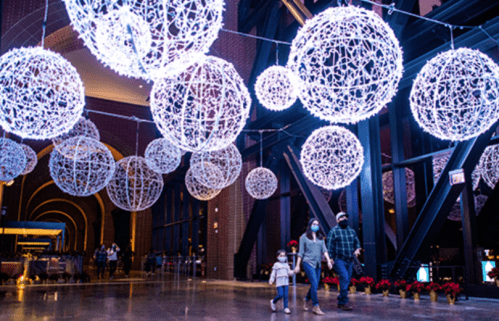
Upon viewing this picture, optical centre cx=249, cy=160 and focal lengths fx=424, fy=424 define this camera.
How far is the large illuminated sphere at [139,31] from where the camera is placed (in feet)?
11.6

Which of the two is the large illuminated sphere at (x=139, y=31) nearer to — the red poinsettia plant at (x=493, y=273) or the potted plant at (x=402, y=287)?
the potted plant at (x=402, y=287)

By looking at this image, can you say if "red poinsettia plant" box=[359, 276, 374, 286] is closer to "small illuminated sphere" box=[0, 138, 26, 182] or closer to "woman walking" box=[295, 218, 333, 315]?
"woman walking" box=[295, 218, 333, 315]

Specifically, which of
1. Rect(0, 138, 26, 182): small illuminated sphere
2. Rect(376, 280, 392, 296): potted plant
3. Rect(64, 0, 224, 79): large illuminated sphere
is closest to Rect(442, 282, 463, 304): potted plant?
Rect(376, 280, 392, 296): potted plant

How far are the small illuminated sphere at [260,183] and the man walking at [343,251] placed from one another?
567 cm

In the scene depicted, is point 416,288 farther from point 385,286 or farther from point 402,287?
point 385,286

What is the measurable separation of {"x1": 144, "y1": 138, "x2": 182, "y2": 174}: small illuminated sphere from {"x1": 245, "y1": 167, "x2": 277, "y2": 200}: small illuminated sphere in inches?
95.9

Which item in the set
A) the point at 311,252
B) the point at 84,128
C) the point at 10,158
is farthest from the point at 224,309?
the point at 84,128

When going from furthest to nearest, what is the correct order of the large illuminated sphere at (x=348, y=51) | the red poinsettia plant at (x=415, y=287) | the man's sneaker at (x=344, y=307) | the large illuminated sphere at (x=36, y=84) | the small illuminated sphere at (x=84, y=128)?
the small illuminated sphere at (x=84, y=128) < the red poinsettia plant at (x=415, y=287) < the man's sneaker at (x=344, y=307) < the large illuminated sphere at (x=36, y=84) < the large illuminated sphere at (x=348, y=51)

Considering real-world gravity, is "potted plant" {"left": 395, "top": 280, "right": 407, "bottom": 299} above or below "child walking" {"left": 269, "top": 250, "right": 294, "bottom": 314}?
below

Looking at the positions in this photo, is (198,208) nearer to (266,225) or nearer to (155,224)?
(266,225)

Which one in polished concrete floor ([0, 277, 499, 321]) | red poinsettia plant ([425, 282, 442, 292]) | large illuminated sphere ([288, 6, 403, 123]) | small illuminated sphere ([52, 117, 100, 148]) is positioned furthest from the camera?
small illuminated sphere ([52, 117, 100, 148])

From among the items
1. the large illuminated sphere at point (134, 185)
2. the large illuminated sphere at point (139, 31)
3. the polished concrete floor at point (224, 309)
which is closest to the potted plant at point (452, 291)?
the polished concrete floor at point (224, 309)

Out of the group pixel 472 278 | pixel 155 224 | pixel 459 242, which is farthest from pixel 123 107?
pixel 472 278

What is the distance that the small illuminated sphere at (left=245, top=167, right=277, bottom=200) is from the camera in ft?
40.8
